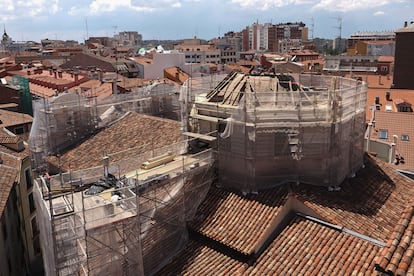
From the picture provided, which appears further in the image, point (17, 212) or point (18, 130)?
point (18, 130)

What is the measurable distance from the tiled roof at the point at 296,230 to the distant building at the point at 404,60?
1568 inches

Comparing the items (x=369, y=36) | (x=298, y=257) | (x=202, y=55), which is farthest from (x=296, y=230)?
(x=369, y=36)

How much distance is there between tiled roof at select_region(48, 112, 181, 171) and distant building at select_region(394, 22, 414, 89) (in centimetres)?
3898

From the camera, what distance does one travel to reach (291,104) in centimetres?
1527

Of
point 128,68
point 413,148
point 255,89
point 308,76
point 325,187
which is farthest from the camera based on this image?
point 128,68

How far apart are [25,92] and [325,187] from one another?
105ft

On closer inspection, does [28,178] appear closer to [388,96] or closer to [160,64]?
[388,96]

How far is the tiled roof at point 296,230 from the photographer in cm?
1241

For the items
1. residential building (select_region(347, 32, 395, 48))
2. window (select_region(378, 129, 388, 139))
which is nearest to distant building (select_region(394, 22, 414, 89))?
window (select_region(378, 129, 388, 139))

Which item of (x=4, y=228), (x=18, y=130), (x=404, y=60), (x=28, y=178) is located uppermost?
(x=404, y=60)

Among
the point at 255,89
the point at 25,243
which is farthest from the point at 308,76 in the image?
the point at 25,243

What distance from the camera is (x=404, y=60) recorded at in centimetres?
5194

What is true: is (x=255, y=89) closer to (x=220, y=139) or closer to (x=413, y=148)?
(x=220, y=139)

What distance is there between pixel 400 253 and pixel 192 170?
23.9 ft
